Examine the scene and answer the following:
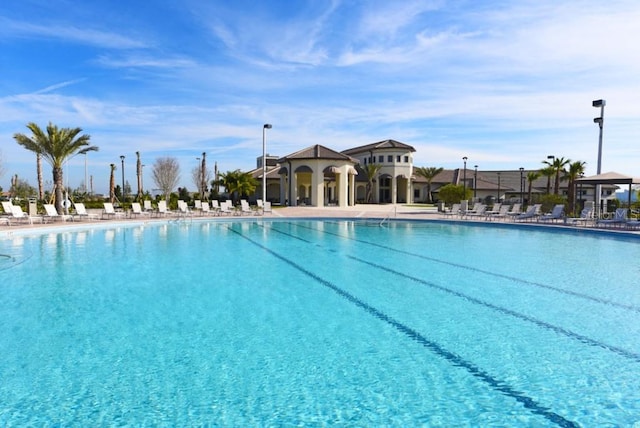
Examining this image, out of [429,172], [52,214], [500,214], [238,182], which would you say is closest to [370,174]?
[429,172]

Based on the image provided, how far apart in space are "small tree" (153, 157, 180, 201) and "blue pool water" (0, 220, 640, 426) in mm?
42755

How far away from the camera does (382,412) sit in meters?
3.69

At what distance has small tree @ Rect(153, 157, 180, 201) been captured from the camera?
172ft

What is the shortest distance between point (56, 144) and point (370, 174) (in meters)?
30.3

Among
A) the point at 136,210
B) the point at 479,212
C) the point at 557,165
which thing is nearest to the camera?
the point at 136,210

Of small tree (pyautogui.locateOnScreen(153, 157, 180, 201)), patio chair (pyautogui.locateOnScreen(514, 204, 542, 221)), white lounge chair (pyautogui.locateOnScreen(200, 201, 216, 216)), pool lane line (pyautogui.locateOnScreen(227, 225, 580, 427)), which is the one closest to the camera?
pool lane line (pyautogui.locateOnScreen(227, 225, 580, 427))

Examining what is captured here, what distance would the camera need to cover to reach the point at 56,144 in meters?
23.0

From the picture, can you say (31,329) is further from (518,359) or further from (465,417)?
(518,359)

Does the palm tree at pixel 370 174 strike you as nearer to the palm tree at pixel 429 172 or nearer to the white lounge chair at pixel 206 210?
the palm tree at pixel 429 172

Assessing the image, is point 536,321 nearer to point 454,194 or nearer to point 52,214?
point 52,214

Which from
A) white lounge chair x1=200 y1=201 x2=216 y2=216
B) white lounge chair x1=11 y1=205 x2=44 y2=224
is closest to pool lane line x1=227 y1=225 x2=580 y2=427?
white lounge chair x1=11 y1=205 x2=44 y2=224

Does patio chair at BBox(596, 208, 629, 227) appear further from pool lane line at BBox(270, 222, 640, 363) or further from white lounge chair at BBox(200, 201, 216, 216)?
white lounge chair at BBox(200, 201, 216, 216)

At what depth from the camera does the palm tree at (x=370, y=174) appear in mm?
46094

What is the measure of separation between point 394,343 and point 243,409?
2.30 metres
